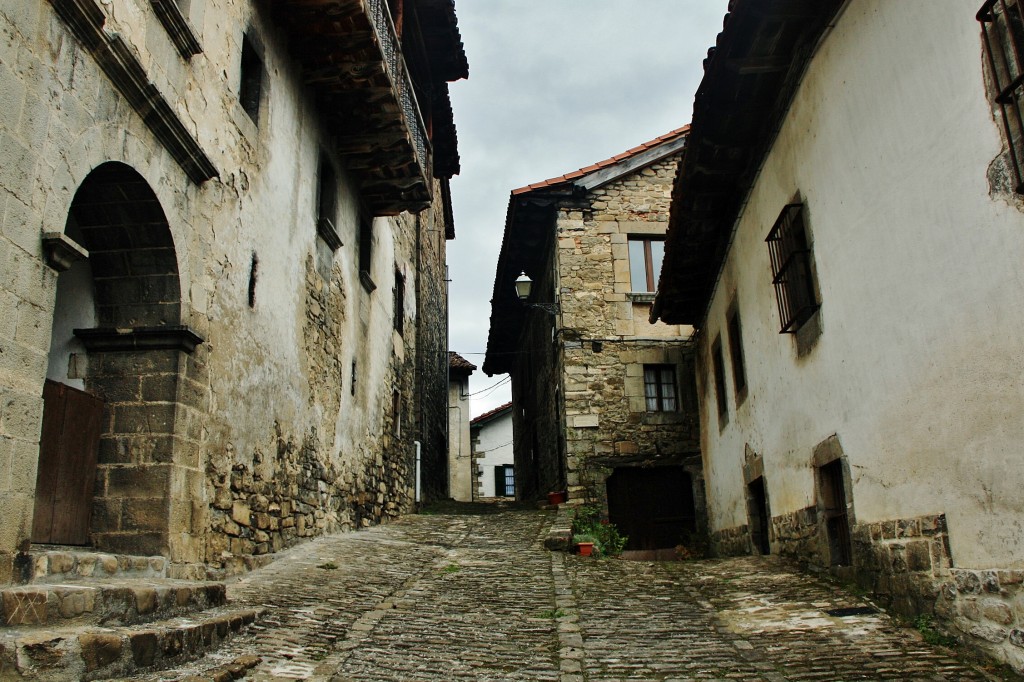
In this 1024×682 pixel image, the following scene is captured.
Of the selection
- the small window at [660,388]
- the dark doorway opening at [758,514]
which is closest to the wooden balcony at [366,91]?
the small window at [660,388]

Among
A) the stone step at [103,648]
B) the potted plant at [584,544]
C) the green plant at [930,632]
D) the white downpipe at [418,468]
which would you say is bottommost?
the green plant at [930,632]

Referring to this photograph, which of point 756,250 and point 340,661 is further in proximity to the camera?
point 756,250

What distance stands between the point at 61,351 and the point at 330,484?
493cm

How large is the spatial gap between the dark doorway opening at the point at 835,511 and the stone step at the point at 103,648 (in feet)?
16.7

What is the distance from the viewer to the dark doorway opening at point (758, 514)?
10.1 m

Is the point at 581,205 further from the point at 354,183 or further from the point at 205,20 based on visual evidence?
the point at 205,20

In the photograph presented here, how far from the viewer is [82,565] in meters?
5.35

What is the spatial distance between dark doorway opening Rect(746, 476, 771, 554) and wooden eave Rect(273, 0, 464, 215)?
627cm

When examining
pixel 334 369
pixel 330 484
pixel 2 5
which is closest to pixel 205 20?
pixel 2 5

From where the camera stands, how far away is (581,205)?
15.1m

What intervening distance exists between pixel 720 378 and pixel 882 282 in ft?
19.5

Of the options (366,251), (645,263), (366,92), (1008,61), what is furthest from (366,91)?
(1008,61)

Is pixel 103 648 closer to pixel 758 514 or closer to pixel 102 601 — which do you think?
pixel 102 601

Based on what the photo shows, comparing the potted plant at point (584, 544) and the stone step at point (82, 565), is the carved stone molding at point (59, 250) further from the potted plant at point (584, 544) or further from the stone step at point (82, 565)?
the potted plant at point (584, 544)
